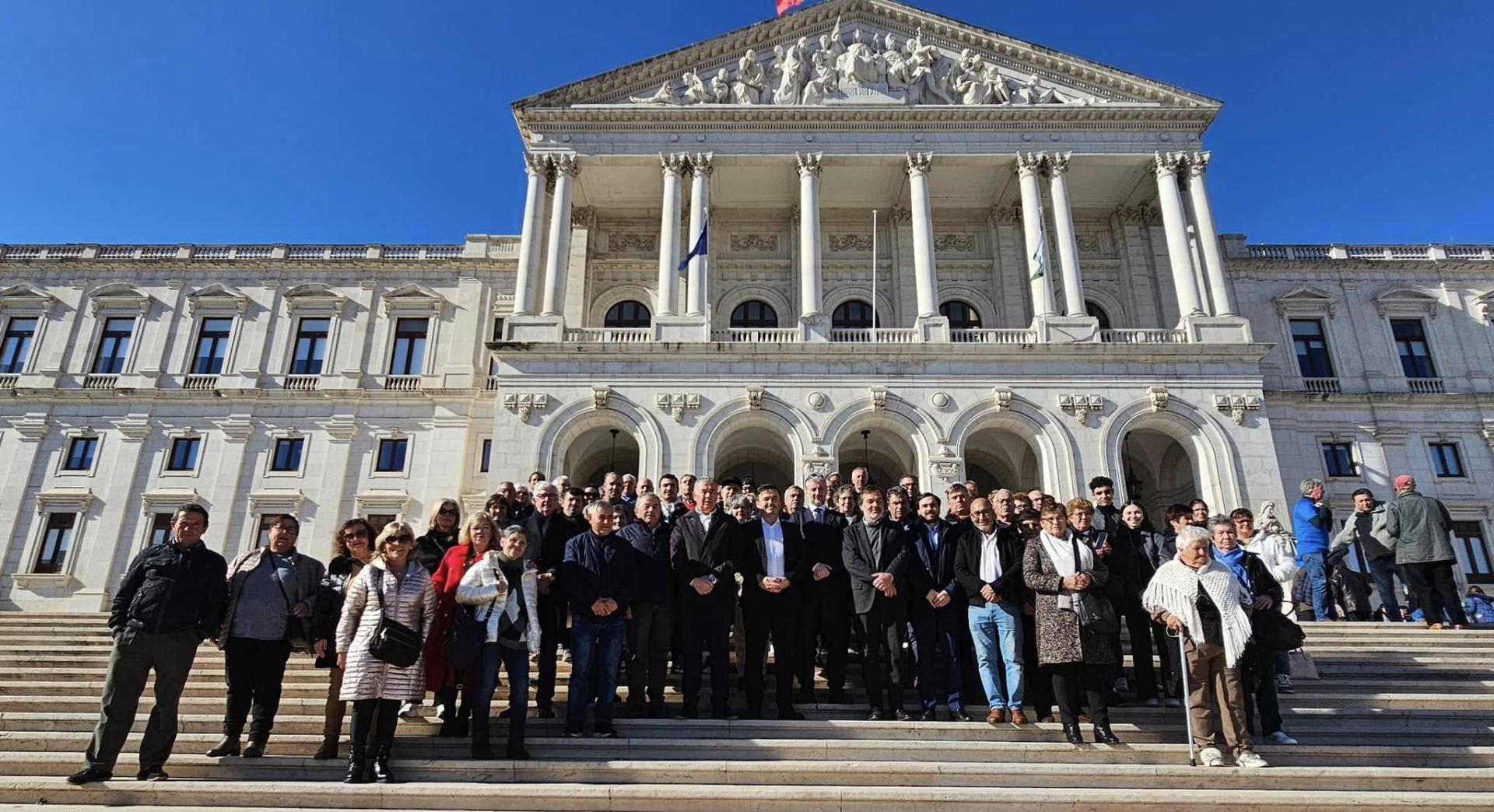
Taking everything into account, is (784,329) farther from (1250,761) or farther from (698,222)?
(1250,761)

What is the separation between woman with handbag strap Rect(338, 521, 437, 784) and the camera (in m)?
6.51

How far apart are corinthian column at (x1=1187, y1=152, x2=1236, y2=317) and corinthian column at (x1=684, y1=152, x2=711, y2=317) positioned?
14.1m

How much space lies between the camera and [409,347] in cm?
2881

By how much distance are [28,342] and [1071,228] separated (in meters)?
34.3

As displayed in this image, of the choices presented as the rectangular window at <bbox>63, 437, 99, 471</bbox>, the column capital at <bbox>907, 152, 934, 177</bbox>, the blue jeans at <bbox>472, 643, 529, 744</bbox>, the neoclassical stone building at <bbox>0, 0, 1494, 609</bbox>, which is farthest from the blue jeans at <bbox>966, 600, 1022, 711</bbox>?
the rectangular window at <bbox>63, 437, 99, 471</bbox>

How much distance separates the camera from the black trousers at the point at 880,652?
8.20 metres

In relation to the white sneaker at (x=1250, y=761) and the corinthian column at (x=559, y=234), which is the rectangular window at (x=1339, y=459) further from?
the corinthian column at (x=559, y=234)

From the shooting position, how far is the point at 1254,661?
782cm

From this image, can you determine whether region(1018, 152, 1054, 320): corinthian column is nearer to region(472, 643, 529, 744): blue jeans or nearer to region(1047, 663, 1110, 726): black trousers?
region(1047, 663, 1110, 726): black trousers

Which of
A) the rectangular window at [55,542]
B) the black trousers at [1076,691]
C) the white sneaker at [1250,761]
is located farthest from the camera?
the rectangular window at [55,542]

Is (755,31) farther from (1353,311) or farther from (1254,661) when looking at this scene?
(1254,661)

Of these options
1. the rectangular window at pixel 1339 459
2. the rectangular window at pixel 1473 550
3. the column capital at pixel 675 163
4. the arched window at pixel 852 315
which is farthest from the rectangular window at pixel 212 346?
the rectangular window at pixel 1473 550

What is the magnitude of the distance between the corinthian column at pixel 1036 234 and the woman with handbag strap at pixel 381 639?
19.5m

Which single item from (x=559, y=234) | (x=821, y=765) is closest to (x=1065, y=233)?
(x=559, y=234)
